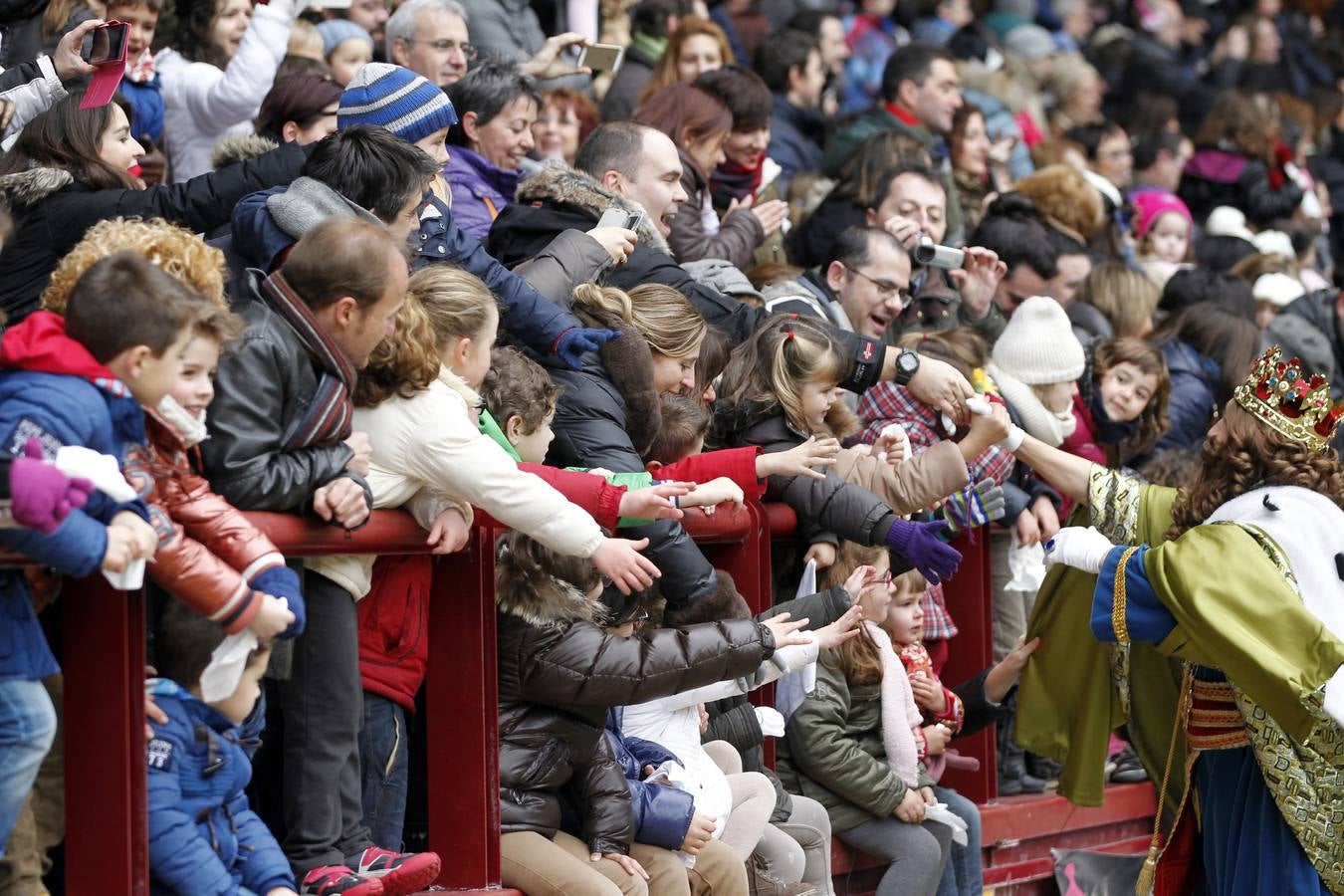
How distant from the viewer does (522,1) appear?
990 cm

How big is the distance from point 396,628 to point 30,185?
170cm

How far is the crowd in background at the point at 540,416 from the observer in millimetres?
3908

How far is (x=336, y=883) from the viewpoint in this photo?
13.8ft

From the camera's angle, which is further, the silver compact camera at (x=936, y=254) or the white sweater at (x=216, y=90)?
the silver compact camera at (x=936, y=254)

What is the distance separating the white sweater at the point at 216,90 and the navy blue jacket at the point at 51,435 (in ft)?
12.4

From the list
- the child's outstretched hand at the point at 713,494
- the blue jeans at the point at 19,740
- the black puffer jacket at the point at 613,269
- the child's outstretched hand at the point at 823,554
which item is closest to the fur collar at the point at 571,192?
the black puffer jacket at the point at 613,269

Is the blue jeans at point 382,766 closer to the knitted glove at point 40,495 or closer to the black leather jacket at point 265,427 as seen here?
the black leather jacket at point 265,427

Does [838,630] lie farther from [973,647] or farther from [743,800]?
[973,647]

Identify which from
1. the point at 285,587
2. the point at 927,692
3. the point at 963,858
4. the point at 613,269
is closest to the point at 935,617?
the point at 927,692

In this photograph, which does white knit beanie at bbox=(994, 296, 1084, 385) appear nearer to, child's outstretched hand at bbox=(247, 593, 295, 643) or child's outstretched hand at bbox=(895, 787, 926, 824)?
child's outstretched hand at bbox=(895, 787, 926, 824)

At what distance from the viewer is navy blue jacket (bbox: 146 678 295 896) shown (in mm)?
3912

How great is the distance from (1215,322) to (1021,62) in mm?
5859

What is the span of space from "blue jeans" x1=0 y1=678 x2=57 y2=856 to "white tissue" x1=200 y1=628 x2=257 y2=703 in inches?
13.4

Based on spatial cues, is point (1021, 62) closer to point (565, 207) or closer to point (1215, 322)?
point (1215, 322)
